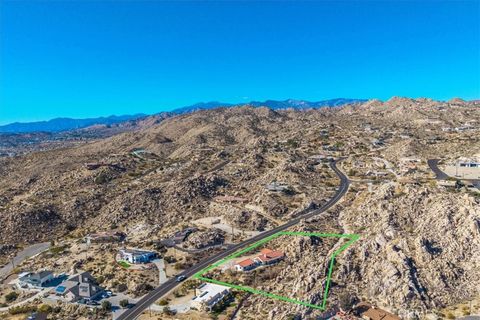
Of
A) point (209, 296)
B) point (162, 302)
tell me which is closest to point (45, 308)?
point (162, 302)

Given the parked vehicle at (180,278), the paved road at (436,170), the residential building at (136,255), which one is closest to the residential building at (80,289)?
the residential building at (136,255)

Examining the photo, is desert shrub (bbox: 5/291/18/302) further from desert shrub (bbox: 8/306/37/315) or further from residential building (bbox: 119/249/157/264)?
residential building (bbox: 119/249/157/264)

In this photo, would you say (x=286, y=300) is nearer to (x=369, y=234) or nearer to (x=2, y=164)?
(x=369, y=234)

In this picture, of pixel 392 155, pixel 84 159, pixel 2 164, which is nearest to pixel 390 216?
pixel 392 155

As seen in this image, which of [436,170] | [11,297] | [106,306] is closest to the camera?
[106,306]

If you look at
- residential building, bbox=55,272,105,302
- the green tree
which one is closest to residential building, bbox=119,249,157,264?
residential building, bbox=55,272,105,302

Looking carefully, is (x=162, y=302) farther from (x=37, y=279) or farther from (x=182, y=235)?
(x=182, y=235)

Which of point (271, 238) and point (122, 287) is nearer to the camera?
point (122, 287)

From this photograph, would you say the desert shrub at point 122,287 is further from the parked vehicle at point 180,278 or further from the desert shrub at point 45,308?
the desert shrub at point 45,308

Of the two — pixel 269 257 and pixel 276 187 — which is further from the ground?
pixel 276 187
